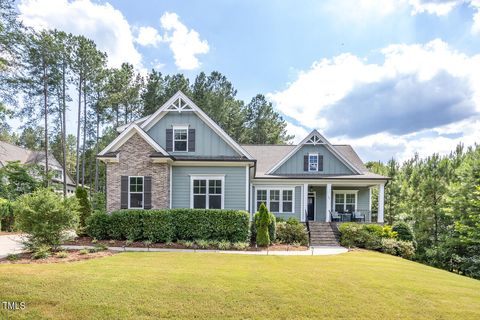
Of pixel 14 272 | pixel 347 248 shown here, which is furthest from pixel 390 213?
pixel 14 272

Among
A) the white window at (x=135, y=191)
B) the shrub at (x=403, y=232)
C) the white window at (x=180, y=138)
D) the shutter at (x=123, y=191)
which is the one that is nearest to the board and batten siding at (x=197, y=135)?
the white window at (x=180, y=138)

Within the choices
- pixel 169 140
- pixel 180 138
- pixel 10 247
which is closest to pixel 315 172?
pixel 180 138

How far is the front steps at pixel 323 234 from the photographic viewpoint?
16312mm

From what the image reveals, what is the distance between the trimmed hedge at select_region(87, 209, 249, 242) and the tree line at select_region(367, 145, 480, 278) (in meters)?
12.9

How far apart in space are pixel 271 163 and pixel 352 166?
5722 millimetres

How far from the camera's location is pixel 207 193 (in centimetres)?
1603

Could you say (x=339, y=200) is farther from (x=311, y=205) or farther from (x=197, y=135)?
(x=197, y=135)

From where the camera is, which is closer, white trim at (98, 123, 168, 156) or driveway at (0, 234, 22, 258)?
driveway at (0, 234, 22, 258)

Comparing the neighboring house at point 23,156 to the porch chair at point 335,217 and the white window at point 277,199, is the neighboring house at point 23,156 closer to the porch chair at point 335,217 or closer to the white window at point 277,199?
the white window at point 277,199

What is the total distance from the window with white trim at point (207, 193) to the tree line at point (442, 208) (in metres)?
13.2

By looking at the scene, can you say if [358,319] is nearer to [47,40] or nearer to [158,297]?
[158,297]

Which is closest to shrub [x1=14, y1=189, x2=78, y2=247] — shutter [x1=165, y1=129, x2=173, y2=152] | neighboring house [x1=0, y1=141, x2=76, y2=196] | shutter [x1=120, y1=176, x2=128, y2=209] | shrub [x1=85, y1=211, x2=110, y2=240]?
shrub [x1=85, y1=211, x2=110, y2=240]

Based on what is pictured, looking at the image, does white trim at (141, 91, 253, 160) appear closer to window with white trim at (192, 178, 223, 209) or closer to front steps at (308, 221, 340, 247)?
window with white trim at (192, 178, 223, 209)

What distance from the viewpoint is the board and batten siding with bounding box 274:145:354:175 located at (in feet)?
65.6
